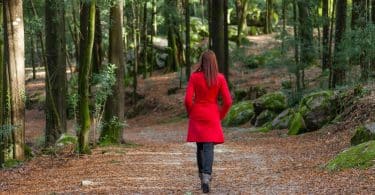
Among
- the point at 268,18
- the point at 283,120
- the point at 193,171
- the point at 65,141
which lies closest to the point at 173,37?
the point at 268,18

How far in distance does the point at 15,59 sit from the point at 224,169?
17.3 ft

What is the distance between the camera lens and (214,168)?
10141mm

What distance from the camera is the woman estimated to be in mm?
7062

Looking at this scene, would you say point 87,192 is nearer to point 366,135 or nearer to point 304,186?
point 304,186

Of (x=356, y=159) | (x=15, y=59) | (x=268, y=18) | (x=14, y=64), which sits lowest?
(x=356, y=159)

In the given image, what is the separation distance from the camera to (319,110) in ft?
51.2

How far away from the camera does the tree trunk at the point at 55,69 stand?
15734 mm

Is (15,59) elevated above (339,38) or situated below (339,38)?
below

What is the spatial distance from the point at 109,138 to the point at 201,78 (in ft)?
25.6

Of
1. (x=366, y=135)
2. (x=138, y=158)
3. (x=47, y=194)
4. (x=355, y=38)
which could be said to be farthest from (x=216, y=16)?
(x=47, y=194)

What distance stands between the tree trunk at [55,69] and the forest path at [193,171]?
8.08 ft

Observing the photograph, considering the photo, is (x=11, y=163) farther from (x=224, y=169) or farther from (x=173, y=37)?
(x=173, y=37)

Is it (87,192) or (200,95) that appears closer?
(200,95)

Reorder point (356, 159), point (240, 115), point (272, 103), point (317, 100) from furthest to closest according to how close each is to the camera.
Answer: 1. point (240, 115)
2. point (272, 103)
3. point (317, 100)
4. point (356, 159)
